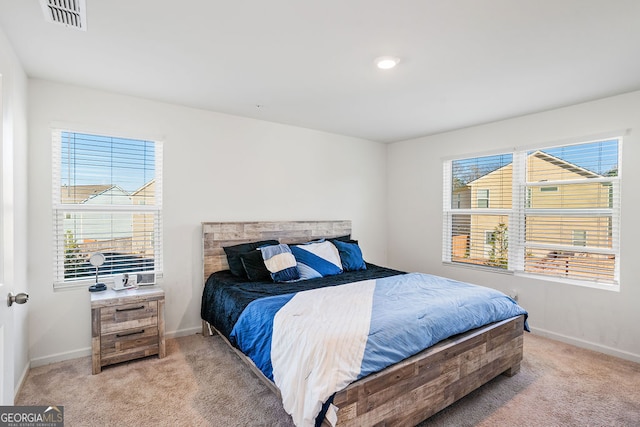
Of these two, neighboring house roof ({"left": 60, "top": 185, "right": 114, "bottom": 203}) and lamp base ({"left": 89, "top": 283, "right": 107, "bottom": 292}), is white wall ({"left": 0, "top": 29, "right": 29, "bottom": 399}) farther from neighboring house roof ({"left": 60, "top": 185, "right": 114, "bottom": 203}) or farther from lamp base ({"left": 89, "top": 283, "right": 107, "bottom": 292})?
lamp base ({"left": 89, "top": 283, "right": 107, "bottom": 292})

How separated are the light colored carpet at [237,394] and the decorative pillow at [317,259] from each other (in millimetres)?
1061

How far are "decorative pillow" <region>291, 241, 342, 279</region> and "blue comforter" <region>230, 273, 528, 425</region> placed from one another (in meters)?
0.61

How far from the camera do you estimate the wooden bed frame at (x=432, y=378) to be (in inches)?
65.8

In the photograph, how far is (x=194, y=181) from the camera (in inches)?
136

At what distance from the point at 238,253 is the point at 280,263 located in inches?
18.9

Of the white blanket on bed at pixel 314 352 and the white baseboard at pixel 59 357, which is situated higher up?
the white blanket on bed at pixel 314 352

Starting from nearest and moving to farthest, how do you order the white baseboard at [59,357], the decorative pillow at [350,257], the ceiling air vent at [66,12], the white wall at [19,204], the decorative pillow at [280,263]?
the ceiling air vent at [66,12]
the white wall at [19,204]
the white baseboard at [59,357]
the decorative pillow at [280,263]
the decorative pillow at [350,257]

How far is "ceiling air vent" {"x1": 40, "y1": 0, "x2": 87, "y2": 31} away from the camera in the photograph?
171 cm

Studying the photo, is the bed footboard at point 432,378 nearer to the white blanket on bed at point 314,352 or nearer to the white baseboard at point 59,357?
the white blanket on bed at point 314,352

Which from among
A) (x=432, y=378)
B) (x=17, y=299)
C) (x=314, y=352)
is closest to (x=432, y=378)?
(x=432, y=378)

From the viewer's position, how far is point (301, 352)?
68.8 inches

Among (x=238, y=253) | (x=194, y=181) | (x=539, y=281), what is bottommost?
(x=539, y=281)

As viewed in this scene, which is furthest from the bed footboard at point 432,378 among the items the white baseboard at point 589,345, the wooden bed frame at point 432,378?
the white baseboard at point 589,345

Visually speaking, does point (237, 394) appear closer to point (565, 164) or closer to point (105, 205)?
point (105, 205)
